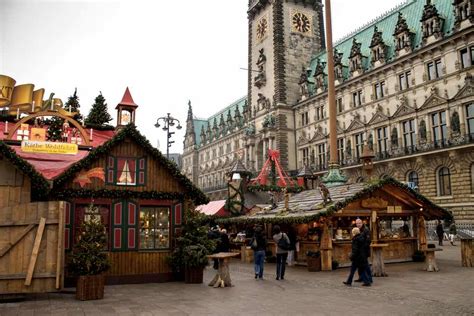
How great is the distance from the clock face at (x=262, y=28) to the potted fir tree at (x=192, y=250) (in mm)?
51180

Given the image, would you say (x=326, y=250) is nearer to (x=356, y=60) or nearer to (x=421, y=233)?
(x=421, y=233)

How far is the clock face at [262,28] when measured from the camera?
6294 centimetres

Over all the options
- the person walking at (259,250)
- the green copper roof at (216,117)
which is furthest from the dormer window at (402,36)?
the green copper roof at (216,117)

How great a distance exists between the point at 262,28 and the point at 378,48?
21.6 m

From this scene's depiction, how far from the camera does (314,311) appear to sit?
1003 centimetres

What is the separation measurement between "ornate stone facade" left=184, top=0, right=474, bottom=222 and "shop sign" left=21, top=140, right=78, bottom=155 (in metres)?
30.7

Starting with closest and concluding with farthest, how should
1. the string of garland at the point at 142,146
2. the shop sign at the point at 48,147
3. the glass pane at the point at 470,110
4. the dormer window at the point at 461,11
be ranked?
the string of garland at the point at 142,146 < the shop sign at the point at 48,147 < the glass pane at the point at 470,110 < the dormer window at the point at 461,11

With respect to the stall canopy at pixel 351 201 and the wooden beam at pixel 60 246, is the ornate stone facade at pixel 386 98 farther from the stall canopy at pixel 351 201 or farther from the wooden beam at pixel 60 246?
the wooden beam at pixel 60 246

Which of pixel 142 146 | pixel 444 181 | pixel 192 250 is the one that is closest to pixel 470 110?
pixel 444 181

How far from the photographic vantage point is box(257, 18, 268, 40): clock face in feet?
206

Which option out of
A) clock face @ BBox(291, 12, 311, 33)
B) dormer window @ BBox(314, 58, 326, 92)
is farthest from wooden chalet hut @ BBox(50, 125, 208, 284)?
clock face @ BBox(291, 12, 311, 33)

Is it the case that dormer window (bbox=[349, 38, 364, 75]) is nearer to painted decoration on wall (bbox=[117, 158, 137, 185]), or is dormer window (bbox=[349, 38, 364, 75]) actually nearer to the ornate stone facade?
the ornate stone facade

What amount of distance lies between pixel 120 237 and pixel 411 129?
34180 mm

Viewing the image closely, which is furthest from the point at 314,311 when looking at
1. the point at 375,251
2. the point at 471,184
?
the point at 471,184
